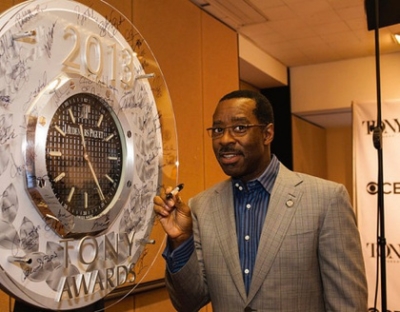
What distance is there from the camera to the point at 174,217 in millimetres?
1204

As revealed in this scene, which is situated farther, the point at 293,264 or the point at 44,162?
the point at 293,264

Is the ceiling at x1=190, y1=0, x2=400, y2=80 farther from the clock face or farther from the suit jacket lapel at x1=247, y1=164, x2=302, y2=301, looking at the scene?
the clock face

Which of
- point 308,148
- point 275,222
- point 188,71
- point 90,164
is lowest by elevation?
point 275,222

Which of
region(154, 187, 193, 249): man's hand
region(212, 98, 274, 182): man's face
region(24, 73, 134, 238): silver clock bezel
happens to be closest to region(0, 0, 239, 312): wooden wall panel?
region(212, 98, 274, 182): man's face

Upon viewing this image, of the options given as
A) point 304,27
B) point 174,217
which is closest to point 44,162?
point 174,217

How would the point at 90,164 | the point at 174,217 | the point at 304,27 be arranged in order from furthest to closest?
1. the point at 304,27
2. the point at 174,217
3. the point at 90,164

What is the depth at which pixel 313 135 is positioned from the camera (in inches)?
233

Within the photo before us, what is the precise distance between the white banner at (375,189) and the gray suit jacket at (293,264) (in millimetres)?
2121

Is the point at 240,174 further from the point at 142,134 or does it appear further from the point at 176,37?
the point at 176,37

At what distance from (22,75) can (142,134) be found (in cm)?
31

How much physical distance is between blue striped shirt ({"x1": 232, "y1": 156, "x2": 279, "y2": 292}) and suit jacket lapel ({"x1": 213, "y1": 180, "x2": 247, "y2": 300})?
0.07 feet

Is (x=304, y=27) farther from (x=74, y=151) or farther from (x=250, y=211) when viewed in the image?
(x=74, y=151)

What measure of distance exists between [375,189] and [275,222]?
2384 mm

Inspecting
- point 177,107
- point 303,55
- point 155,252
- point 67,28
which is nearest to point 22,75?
point 67,28
